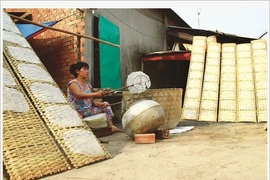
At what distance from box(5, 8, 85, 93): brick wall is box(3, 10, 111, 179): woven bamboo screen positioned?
1.87 metres

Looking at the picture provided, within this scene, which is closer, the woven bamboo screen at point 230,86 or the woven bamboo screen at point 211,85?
the woven bamboo screen at point 230,86

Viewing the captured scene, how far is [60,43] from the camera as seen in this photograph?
5.82 m

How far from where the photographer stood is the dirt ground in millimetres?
2139

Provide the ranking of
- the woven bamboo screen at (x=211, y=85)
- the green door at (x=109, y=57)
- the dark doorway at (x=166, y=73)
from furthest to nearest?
the dark doorway at (x=166, y=73), the green door at (x=109, y=57), the woven bamboo screen at (x=211, y=85)

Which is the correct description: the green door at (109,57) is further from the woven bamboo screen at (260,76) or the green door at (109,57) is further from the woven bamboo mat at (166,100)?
the woven bamboo screen at (260,76)

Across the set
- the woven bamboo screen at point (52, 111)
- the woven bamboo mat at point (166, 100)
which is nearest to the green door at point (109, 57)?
the woven bamboo mat at point (166, 100)

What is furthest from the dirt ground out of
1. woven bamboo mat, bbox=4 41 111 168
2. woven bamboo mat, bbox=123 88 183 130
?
woven bamboo mat, bbox=123 88 183 130

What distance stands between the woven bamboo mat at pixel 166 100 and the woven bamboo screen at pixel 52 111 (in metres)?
1.58

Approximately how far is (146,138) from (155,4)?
2182 millimetres

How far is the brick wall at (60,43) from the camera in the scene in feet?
18.4

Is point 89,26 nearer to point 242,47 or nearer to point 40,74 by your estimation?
point 40,74

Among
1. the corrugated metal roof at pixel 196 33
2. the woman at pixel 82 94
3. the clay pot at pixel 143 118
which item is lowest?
the clay pot at pixel 143 118

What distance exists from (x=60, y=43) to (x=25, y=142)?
12.4 ft

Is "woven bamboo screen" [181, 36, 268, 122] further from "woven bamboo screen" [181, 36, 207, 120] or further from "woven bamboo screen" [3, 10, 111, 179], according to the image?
"woven bamboo screen" [3, 10, 111, 179]
